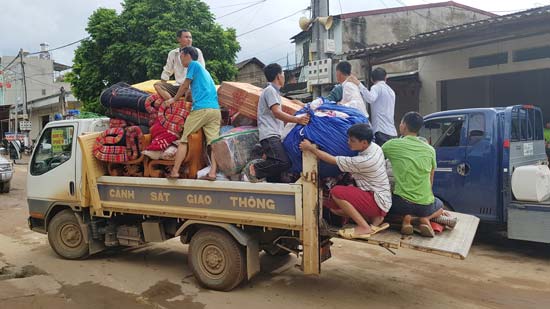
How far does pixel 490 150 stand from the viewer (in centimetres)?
616

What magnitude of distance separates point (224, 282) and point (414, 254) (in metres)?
2.91

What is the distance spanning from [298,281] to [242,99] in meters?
2.15

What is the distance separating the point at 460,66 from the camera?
12188mm

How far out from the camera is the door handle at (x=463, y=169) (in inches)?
250

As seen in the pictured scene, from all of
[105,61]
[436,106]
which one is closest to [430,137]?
[436,106]

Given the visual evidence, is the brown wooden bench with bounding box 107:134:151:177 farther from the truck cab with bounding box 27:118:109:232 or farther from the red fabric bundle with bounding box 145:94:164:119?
the truck cab with bounding box 27:118:109:232

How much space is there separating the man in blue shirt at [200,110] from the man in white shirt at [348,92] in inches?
55.9

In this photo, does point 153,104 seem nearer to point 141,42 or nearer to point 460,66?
point 141,42

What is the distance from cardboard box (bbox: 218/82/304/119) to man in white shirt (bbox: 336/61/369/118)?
1.84ft

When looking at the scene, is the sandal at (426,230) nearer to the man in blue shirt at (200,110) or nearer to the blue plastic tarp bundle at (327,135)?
the blue plastic tarp bundle at (327,135)

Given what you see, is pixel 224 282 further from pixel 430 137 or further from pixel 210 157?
pixel 430 137

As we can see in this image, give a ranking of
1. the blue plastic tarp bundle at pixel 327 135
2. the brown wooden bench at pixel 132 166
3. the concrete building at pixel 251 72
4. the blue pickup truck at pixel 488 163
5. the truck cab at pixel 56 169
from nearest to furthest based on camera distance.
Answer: the blue plastic tarp bundle at pixel 327 135 < the brown wooden bench at pixel 132 166 < the blue pickup truck at pixel 488 163 < the truck cab at pixel 56 169 < the concrete building at pixel 251 72

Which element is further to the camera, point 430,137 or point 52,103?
point 52,103

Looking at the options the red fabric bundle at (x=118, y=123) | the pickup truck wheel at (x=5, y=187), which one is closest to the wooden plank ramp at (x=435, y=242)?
the red fabric bundle at (x=118, y=123)
